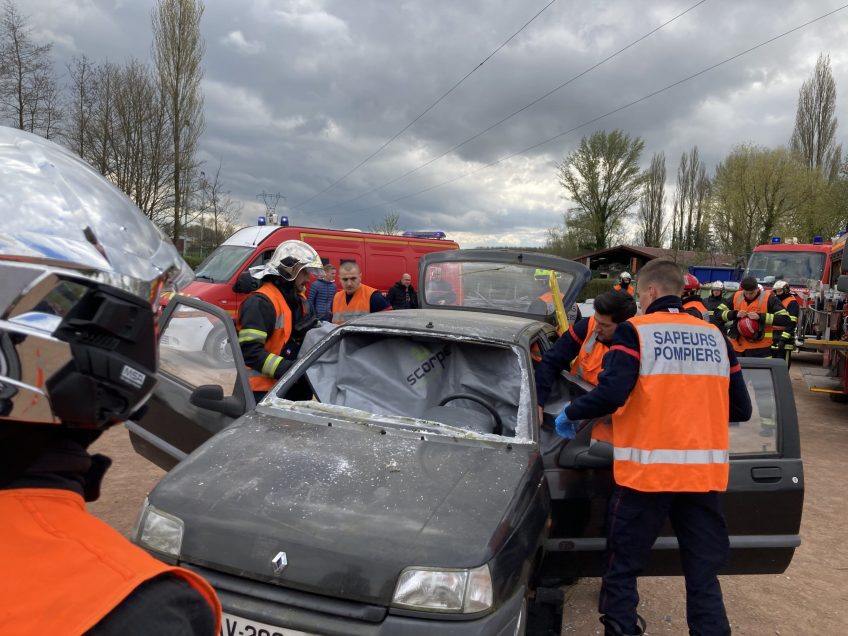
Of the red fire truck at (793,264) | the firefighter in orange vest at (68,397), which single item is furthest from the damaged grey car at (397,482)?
the red fire truck at (793,264)

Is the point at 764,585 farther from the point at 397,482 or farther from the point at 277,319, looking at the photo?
the point at 277,319

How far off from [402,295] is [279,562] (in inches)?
339

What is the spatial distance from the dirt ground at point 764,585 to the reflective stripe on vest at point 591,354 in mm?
1334

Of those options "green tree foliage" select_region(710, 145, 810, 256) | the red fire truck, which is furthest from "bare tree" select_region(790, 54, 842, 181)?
the red fire truck

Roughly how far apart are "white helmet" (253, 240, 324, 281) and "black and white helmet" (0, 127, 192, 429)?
3.13 meters

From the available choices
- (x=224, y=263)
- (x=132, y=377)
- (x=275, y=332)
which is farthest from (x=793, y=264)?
(x=132, y=377)

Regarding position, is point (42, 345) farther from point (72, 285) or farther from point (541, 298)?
point (541, 298)

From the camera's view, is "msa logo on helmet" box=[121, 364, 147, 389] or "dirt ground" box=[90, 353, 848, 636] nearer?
"msa logo on helmet" box=[121, 364, 147, 389]

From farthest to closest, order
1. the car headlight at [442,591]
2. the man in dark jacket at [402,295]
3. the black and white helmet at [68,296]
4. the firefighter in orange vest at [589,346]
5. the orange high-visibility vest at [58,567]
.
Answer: the man in dark jacket at [402,295]
the firefighter in orange vest at [589,346]
the car headlight at [442,591]
the black and white helmet at [68,296]
the orange high-visibility vest at [58,567]

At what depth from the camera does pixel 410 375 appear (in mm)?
3885

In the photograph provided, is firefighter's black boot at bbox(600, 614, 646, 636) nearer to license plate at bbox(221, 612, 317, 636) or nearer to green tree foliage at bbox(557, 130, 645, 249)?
license plate at bbox(221, 612, 317, 636)

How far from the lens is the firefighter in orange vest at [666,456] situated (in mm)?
2812

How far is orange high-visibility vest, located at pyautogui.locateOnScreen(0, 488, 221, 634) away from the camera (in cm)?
75

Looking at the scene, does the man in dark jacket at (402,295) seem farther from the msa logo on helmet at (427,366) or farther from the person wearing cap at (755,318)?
the msa logo on helmet at (427,366)
